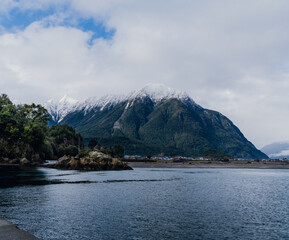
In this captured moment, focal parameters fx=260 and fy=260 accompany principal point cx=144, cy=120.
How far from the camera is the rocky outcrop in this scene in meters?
151

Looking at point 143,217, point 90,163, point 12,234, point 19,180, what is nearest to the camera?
point 12,234

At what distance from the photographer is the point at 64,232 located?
87.9 ft

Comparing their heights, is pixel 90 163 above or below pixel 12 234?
below

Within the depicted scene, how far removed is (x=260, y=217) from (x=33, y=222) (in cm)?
2964

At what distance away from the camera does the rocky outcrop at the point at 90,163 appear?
151m

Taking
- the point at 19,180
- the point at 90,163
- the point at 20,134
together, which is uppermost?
the point at 20,134

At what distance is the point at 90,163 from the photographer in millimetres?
152625

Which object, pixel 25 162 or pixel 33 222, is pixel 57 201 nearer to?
pixel 33 222

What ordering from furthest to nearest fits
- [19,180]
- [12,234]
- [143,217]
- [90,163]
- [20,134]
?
[90,163]
[20,134]
[19,180]
[143,217]
[12,234]

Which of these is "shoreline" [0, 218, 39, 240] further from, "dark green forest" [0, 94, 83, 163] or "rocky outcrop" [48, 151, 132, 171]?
"rocky outcrop" [48, 151, 132, 171]

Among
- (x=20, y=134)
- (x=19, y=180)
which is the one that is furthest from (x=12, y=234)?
(x=20, y=134)

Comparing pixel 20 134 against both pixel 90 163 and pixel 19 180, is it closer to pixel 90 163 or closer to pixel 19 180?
pixel 90 163

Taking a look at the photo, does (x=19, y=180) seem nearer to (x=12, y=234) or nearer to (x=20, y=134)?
(x=12, y=234)

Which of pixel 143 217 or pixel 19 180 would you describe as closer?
pixel 143 217
